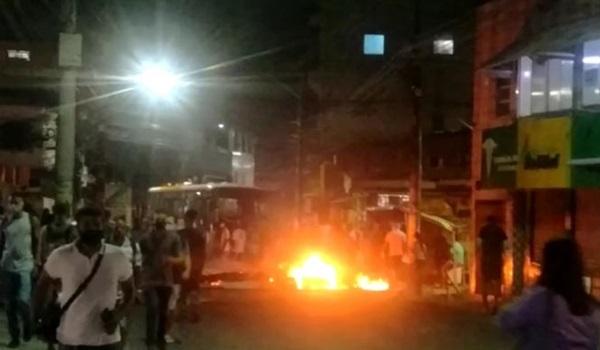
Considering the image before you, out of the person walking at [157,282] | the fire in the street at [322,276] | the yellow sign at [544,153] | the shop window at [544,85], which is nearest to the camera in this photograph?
the person walking at [157,282]

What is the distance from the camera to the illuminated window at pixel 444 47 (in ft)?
170

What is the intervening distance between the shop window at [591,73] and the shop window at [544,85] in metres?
0.50

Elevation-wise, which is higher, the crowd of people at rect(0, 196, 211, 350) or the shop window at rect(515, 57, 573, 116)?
the shop window at rect(515, 57, 573, 116)

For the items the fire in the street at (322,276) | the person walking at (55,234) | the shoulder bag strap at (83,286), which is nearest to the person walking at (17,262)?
the person walking at (55,234)

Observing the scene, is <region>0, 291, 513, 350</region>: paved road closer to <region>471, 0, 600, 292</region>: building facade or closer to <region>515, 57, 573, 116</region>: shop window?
<region>471, 0, 600, 292</region>: building facade

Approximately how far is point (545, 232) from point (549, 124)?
9.31 ft

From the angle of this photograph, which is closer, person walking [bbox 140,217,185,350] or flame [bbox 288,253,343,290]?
person walking [bbox 140,217,185,350]

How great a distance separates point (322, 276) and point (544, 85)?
987cm

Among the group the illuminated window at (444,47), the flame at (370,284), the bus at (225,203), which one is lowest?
the flame at (370,284)

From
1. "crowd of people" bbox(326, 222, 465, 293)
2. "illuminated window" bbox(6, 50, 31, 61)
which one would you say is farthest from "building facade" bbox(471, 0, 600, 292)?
"illuminated window" bbox(6, 50, 31, 61)

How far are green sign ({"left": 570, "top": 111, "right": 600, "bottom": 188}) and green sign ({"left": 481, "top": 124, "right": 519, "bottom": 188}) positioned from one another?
99.9 inches

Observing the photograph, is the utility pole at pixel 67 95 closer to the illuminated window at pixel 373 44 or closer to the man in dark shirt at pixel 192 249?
the man in dark shirt at pixel 192 249

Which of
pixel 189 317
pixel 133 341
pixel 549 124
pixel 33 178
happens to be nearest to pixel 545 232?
pixel 549 124

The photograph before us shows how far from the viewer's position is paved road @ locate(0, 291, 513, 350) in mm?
16312
